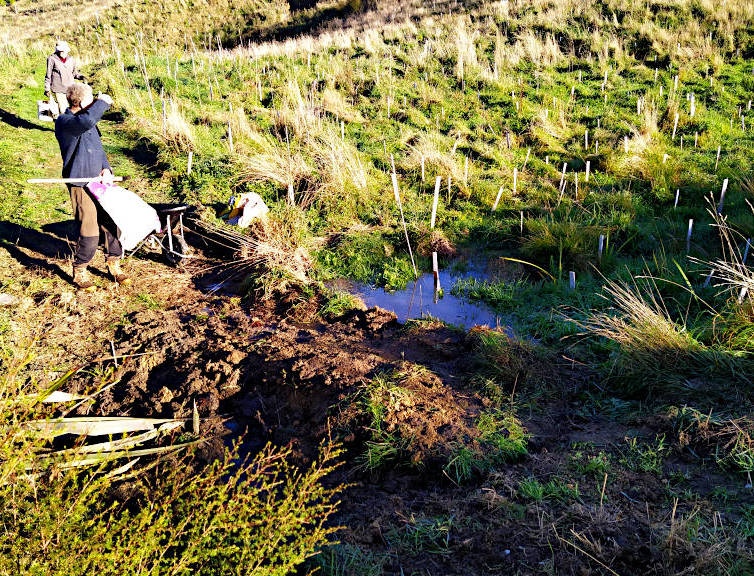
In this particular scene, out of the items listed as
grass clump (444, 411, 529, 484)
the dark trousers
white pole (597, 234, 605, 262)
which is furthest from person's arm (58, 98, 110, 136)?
white pole (597, 234, 605, 262)

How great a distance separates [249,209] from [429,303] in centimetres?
260

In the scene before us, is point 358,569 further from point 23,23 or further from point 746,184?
point 23,23

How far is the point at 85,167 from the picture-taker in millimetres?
5270

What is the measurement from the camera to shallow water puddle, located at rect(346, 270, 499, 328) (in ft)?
17.8

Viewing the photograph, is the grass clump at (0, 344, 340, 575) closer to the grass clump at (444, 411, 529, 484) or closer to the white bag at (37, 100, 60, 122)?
the grass clump at (444, 411, 529, 484)

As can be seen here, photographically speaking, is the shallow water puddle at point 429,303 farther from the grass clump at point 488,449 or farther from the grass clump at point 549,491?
the grass clump at point 549,491

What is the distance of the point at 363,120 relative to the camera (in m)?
10.1

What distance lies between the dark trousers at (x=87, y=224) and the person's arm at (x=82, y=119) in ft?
1.79

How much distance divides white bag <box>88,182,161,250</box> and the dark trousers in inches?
4.0

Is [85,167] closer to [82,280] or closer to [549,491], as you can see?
[82,280]

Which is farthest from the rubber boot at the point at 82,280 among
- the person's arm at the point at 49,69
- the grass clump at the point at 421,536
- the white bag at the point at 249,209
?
the person's arm at the point at 49,69

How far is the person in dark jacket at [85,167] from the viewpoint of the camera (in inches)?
198

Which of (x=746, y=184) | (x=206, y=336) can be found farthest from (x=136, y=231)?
(x=746, y=184)

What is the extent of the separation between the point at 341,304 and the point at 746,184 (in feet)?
18.3
